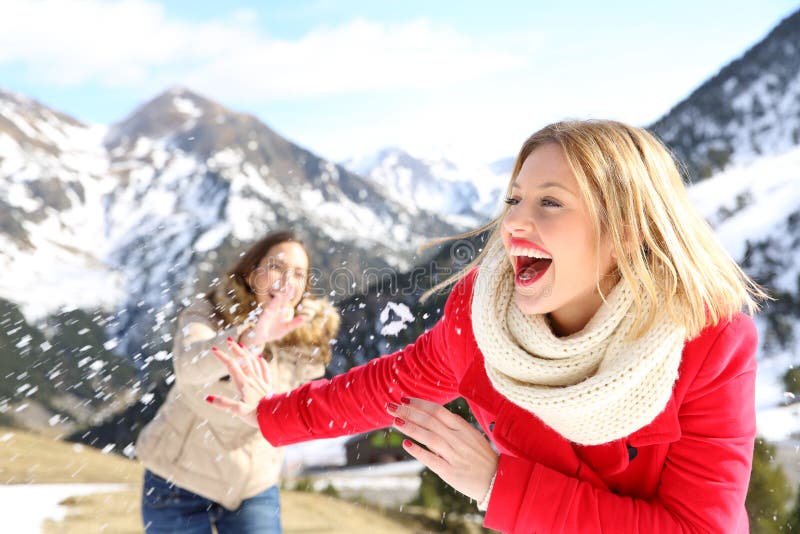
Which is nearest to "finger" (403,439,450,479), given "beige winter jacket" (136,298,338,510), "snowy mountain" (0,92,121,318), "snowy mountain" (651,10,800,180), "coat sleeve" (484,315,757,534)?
"coat sleeve" (484,315,757,534)

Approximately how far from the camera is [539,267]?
155 centimetres

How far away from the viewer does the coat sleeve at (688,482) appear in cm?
124

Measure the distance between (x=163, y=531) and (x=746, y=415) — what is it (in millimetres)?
2063

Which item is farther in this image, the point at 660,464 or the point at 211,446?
the point at 211,446

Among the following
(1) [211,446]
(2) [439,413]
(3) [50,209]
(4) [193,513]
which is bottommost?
(3) [50,209]

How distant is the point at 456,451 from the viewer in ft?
4.38

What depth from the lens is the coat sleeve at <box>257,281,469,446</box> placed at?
187 cm

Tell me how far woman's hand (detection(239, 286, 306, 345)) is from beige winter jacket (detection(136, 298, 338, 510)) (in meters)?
0.12

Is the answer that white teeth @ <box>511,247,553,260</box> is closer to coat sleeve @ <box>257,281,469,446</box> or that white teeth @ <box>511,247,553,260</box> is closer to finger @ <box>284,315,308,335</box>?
coat sleeve @ <box>257,281,469,446</box>

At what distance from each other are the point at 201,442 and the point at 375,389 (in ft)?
3.15

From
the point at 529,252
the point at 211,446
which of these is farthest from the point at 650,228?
the point at 211,446

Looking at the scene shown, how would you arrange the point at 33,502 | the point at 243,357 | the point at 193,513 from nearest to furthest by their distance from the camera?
the point at 243,357 < the point at 193,513 < the point at 33,502

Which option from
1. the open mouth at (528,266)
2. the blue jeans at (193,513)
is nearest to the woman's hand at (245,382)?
the blue jeans at (193,513)

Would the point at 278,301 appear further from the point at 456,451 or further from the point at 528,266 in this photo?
the point at 456,451
